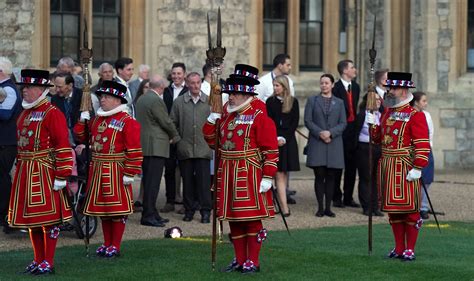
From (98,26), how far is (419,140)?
10500mm

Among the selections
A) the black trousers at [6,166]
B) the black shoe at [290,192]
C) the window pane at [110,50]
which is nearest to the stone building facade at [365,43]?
the window pane at [110,50]

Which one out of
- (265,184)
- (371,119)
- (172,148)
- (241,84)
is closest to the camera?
(265,184)

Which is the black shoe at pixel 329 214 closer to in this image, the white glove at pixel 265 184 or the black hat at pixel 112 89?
the black hat at pixel 112 89

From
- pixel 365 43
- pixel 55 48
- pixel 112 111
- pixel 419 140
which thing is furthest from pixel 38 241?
pixel 365 43

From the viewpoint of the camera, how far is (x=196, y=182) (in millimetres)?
16156

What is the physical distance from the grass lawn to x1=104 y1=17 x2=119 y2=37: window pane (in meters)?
8.21

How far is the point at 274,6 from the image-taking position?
23.5 m

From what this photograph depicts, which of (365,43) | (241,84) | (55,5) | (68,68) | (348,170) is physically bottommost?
(348,170)

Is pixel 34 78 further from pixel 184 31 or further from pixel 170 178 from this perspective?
pixel 184 31

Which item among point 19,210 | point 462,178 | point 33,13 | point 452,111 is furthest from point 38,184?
point 452,111

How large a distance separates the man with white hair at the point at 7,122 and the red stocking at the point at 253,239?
12.0ft

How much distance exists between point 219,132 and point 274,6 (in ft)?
39.0

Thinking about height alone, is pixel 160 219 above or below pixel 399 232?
below

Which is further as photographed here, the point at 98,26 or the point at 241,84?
the point at 98,26
